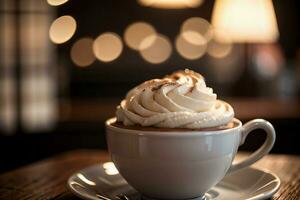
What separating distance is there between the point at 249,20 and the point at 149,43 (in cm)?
238

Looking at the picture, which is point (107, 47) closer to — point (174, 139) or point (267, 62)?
point (267, 62)

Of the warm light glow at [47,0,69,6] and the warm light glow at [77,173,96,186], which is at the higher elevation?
the warm light glow at [47,0,69,6]

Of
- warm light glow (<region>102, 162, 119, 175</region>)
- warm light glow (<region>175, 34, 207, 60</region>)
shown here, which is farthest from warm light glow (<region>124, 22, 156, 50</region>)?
warm light glow (<region>102, 162, 119, 175</region>)

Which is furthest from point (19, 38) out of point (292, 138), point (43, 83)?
point (292, 138)

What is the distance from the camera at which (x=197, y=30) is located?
4969 mm

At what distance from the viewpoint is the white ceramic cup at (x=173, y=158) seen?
2.53 feet

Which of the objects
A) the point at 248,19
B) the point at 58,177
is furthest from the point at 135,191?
the point at 248,19

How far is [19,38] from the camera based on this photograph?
150 inches

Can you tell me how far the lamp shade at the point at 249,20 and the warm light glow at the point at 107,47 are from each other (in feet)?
7.52

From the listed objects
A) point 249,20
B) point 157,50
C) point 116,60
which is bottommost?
point 116,60

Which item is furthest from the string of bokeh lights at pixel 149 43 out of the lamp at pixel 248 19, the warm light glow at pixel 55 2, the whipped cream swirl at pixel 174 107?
the whipped cream swirl at pixel 174 107

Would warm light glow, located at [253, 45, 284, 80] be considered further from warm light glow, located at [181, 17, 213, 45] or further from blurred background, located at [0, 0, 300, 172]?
warm light glow, located at [181, 17, 213, 45]

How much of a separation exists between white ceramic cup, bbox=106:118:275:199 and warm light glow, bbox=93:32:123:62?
4172 millimetres

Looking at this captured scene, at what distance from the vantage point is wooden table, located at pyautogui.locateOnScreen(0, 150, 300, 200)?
0.89 metres
